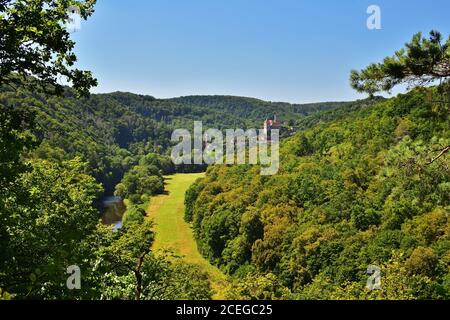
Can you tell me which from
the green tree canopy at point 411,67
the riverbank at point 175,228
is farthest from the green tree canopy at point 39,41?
the riverbank at point 175,228

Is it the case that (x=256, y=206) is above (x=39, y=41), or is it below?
below

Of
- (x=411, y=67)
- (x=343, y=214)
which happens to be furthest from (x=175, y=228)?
(x=411, y=67)

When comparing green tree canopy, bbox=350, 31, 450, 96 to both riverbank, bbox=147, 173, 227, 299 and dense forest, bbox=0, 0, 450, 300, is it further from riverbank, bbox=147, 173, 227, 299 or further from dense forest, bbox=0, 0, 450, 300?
riverbank, bbox=147, 173, 227, 299

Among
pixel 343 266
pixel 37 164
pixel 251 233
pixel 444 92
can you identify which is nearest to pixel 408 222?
pixel 343 266

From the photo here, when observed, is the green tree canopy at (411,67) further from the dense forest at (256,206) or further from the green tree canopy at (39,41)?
the green tree canopy at (39,41)

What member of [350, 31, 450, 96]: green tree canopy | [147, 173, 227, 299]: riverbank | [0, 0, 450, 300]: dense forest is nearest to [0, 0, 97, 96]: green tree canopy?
[0, 0, 450, 300]: dense forest

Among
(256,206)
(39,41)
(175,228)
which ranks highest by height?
(39,41)

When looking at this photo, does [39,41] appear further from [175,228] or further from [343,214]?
[175,228]
